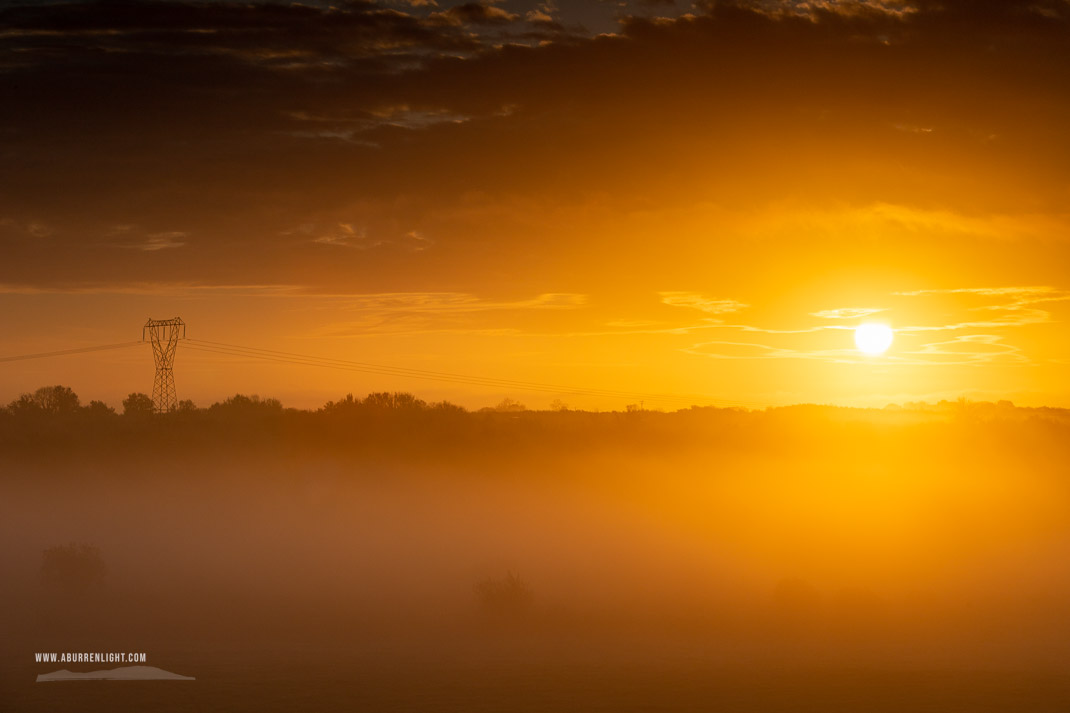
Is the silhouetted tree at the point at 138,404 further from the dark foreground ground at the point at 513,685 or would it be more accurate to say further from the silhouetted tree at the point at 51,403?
the dark foreground ground at the point at 513,685

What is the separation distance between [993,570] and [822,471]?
49601 mm

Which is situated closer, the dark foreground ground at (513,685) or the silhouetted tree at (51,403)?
the dark foreground ground at (513,685)

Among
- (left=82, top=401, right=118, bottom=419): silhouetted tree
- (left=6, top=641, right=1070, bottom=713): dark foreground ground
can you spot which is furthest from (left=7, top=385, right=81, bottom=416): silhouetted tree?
(left=6, top=641, right=1070, bottom=713): dark foreground ground

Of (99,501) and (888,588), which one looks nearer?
(888,588)

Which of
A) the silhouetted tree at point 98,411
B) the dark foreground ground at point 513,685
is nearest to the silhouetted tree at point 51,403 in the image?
the silhouetted tree at point 98,411

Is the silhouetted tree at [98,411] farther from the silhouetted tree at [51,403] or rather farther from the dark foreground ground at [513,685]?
the dark foreground ground at [513,685]

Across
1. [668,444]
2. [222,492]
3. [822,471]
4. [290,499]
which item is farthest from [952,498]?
[222,492]

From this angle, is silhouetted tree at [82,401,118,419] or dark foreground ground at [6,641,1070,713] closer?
dark foreground ground at [6,641,1070,713]

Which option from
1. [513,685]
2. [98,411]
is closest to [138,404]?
[98,411]

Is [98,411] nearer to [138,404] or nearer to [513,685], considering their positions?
[138,404]

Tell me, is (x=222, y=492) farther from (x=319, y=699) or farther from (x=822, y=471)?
(x=822, y=471)

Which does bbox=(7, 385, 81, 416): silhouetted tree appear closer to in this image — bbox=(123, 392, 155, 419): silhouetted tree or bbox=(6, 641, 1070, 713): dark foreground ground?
bbox=(123, 392, 155, 419): silhouetted tree

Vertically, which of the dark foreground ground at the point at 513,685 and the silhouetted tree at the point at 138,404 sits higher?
the silhouetted tree at the point at 138,404

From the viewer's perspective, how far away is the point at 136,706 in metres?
43.1
